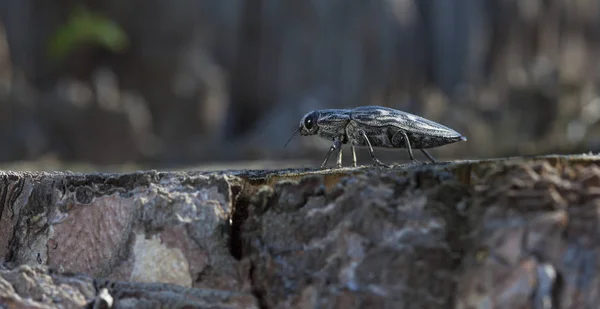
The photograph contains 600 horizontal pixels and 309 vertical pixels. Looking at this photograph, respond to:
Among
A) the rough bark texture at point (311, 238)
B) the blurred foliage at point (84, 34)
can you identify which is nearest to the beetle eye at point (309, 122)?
the rough bark texture at point (311, 238)

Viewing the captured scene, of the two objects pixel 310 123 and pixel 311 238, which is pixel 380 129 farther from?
pixel 311 238

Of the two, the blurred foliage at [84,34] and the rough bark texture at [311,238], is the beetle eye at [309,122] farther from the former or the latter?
the blurred foliage at [84,34]

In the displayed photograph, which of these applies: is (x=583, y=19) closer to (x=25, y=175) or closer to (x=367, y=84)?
(x=367, y=84)

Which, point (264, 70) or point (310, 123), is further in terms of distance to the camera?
point (264, 70)

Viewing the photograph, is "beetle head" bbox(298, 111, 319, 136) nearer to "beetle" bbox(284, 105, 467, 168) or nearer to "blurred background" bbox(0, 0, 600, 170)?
"beetle" bbox(284, 105, 467, 168)

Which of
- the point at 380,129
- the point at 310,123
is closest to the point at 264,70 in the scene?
the point at 310,123

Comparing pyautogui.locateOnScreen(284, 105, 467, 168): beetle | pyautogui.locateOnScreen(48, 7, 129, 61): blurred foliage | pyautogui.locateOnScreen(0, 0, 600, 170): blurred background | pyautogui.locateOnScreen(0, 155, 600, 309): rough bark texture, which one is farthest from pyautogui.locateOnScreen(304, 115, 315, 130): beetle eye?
pyautogui.locateOnScreen(48, 7, 129, 61): blurred foliage
